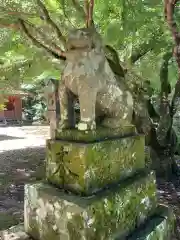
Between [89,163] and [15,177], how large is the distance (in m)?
4.91

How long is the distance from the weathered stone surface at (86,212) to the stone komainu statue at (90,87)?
55 centimetres

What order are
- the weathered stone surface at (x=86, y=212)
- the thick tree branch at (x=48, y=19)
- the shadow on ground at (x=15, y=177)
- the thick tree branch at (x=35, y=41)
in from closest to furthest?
the weathered stone surface at (x=86, y=212) → the shadow on ground at (x=15, y=177) → the thick tree branch at (x=48, y=19) → the thick tree branch at (x=35, y=41)

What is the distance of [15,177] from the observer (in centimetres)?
655

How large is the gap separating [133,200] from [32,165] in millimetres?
5912

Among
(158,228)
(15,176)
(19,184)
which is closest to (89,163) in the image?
(158,228)

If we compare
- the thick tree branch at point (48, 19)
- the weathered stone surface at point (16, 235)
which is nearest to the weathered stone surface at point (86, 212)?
the weathered stone surface at point (16, 235)

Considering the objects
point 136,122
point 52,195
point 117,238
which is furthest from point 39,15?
point 117,238

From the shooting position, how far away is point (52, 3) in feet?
17.0

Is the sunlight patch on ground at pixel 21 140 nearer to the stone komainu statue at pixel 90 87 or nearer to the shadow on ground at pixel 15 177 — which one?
the shadow on ground at pixel 15 177

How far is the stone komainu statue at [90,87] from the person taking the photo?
2168 mm

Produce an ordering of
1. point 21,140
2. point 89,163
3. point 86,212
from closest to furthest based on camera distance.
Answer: point 86,212 → point 89,163 → point 21,140

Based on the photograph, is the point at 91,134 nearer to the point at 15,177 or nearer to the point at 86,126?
the point at 86,126

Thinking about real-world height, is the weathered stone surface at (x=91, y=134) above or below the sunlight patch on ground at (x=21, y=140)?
above

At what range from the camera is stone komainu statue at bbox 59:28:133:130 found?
2.17m
